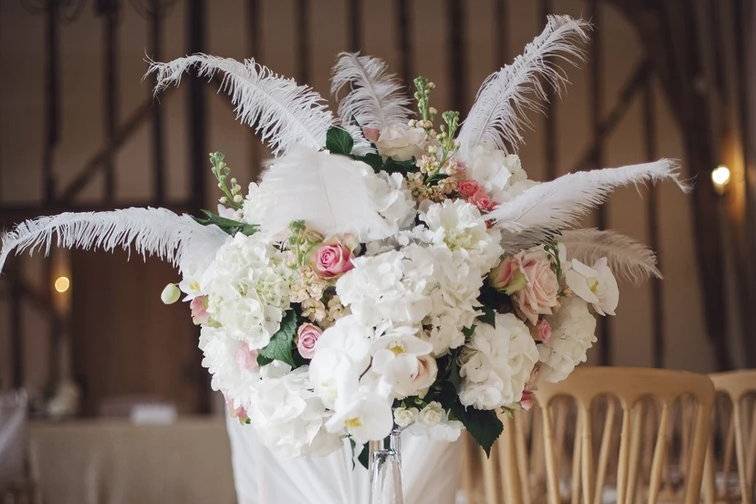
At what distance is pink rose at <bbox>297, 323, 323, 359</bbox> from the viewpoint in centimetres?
126

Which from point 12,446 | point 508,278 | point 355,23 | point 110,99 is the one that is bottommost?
point 12,446

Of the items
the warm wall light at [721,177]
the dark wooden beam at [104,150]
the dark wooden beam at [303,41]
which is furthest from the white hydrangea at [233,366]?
the dark wooden beam at [104,150]

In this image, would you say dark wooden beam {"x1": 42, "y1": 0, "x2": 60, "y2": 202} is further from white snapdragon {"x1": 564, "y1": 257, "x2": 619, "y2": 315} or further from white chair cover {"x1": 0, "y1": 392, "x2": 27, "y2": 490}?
white snapdragon {"x1": 564, "y1": 257, "x2": 619, "y2": 315}

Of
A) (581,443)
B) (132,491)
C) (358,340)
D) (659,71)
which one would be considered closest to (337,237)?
(358,340)

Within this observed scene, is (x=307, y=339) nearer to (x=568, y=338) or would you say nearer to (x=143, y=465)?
(x=568, y=338)

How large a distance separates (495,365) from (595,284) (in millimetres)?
224

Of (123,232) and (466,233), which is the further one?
(123,232)

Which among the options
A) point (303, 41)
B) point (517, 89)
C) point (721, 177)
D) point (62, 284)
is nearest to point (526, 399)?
point (517, 89)

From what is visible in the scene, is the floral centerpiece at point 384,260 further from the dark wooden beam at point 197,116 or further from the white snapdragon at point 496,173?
the dark wooden beam at point 197,116

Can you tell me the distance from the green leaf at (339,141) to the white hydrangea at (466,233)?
0.14 m

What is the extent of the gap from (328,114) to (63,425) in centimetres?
439

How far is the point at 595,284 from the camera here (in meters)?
1.40

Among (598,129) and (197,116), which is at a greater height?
(197,116)

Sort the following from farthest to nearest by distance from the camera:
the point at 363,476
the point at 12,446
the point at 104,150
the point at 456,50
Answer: the point at 104,150 < the point at 456,50 < the point at 12,446 < the point at 363,476
